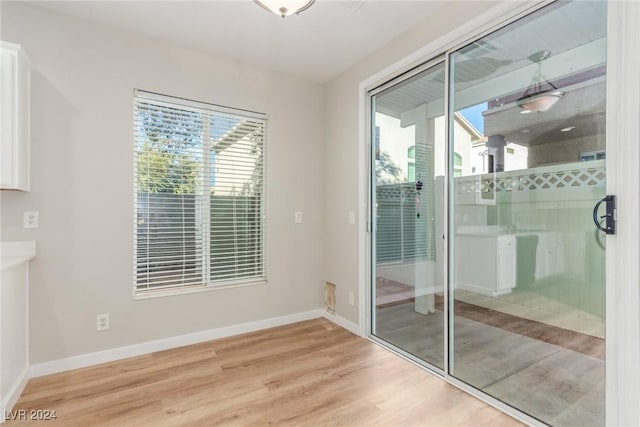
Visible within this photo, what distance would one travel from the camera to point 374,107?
3176 millimetres

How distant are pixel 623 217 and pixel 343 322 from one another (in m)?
2.57

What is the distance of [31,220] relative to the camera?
2334mm

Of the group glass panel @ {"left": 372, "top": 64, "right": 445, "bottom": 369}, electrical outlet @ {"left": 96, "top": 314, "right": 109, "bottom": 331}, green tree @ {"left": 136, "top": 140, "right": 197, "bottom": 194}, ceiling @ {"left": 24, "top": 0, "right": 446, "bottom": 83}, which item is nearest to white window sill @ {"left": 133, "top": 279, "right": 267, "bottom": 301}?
electrical outlet @ {"left": 96, "top": 314, "right": 109, "bottom": 331}

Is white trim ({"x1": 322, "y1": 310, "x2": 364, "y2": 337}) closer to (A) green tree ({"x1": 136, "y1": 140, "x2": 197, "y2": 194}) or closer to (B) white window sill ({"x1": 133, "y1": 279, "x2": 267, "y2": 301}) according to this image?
(B) white window sill ({"x1": 133, "y1": 279, "x2": 267, "y2": 301})

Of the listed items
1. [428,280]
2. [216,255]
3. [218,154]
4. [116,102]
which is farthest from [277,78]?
→ [428,280]

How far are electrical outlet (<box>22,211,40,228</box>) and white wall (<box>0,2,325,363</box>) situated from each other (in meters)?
0.04

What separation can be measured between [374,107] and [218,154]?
167 centimetres

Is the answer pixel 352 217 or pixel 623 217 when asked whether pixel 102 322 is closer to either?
pixel 352 217

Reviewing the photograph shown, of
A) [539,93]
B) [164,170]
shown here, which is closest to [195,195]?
[164,170]

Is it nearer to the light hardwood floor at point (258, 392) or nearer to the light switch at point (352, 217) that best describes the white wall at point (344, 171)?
the light switch at point (352, 217)

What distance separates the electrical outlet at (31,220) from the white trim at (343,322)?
283cm

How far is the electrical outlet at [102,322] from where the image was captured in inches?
101

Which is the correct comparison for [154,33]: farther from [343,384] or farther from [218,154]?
[343,384]

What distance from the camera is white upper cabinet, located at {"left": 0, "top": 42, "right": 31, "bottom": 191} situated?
2.05m
